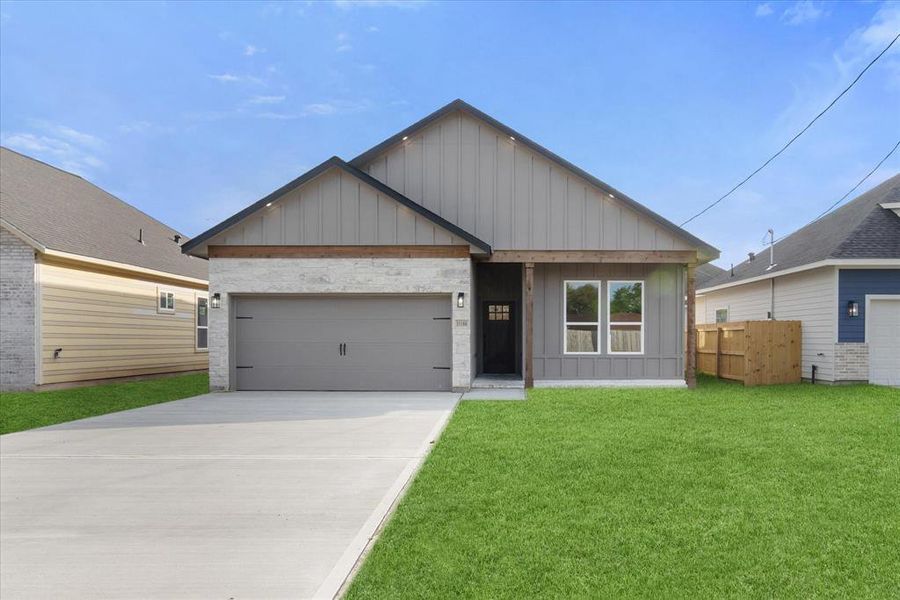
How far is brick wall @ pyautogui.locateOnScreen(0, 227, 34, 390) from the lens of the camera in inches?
504

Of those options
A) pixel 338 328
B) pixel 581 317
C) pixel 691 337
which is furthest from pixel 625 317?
pixel 338 328

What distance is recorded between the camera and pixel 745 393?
1213 centimetres

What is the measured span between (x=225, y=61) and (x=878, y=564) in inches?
998

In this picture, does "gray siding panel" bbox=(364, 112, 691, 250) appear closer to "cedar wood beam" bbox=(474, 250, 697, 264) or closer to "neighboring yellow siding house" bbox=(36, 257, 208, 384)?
"cedar wood beam" bbox=(474, 250, 697, 264)

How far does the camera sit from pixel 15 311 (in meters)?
12.8

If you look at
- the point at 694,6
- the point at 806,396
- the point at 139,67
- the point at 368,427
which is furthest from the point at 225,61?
the point at 806,396

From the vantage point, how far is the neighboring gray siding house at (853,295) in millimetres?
13750

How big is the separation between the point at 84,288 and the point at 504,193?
11.3 metres

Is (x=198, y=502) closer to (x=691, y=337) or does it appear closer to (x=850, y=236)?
(x=691, y=337)

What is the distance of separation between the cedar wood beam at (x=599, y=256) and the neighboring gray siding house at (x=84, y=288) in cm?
1066

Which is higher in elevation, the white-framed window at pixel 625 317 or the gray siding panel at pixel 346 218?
the gray siding panel at pixel 346 218

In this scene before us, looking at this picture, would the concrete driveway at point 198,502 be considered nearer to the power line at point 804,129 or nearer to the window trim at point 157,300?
the window trim at point 157,300

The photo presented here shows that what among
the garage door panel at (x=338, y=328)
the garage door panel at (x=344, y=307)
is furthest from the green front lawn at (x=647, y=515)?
the garage door panel at (x=344, y=307)

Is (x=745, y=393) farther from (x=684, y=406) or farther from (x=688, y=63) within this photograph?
(x=688, y=63)
